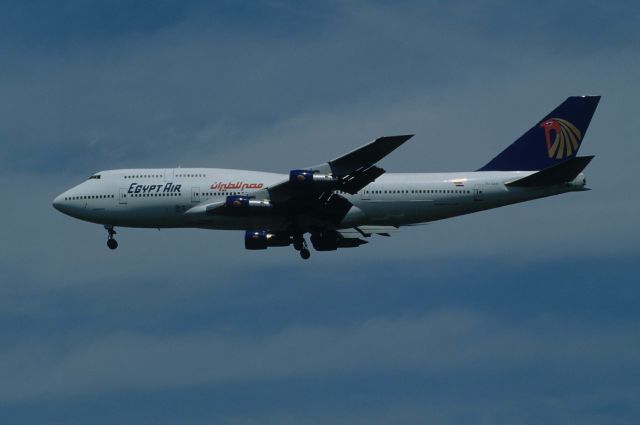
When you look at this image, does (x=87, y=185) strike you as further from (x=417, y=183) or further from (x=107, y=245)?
(x=417, y=183)

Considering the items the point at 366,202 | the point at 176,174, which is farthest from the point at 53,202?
the point at 366,202

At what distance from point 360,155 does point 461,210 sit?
8541mm

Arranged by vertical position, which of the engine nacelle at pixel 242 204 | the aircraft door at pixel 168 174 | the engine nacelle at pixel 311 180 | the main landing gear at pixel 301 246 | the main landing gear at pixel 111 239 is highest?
the aircraft door at pixel 168 174

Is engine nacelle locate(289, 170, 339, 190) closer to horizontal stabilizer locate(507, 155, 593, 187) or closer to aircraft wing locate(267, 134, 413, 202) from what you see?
aircraft wing locate(267, 134, 413, 202)

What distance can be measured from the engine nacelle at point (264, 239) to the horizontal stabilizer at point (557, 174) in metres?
13.4

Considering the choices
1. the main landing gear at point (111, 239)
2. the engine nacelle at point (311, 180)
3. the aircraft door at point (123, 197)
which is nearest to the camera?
the engine nacelle at point (311, 180)

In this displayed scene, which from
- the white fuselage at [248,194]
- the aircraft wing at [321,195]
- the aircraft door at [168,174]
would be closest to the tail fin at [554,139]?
the white fuselage at [248,194]

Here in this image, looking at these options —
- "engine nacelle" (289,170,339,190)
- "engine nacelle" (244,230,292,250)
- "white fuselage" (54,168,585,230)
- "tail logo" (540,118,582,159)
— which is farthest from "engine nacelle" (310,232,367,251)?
"tail logo" (540,118,582,159)

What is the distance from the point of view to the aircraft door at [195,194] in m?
69.6

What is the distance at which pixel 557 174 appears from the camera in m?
66.4

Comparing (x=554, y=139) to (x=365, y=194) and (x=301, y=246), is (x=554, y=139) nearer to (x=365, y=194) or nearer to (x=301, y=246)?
(x=365, y=194)

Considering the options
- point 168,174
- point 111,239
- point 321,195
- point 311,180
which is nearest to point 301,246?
Result: point 321,195

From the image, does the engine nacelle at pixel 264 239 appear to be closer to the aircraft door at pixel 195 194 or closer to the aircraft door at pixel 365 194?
the aircraft door at pixel 195 194

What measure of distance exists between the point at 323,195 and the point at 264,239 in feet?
16.2
